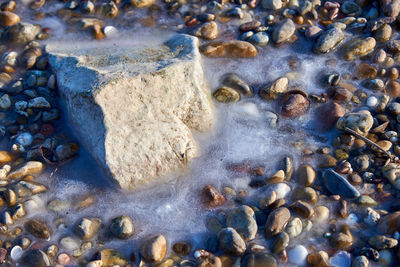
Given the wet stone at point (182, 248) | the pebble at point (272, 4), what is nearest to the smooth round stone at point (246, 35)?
the pebble at point (272, 4)

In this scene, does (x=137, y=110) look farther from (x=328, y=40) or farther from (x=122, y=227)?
(x=328, y=40)

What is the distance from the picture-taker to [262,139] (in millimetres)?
3283

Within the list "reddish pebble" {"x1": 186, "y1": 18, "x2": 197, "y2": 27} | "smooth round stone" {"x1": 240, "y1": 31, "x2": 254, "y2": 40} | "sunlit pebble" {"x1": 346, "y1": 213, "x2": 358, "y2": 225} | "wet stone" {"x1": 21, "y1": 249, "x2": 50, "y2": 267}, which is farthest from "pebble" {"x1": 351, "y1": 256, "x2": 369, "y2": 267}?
"reddish pebble" {"x1": 186, "y1": 18, "x2": 197, "y2": 27}

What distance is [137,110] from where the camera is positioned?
3.00m

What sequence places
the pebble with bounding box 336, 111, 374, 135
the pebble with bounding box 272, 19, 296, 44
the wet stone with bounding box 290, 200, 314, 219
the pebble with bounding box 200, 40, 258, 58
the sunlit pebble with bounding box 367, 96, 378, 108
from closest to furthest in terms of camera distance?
the wet stone with bounding box 290, 200, 314, 219 → the pebble with bounding box 336, 111, 374, 135 → the sunlit pebble with bounding box 367, 96, 378, 108 → the pebble with bounding box 200, 40, 258, 58 → the pebble with bounding box 272, 19, 296, 44

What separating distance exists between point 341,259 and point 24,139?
8.09ft

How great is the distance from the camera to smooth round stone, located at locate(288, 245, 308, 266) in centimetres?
262

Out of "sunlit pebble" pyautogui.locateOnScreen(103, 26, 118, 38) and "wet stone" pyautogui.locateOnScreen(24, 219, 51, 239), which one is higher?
"sunlit pebble" pyautogui.locateOnScreen(103, 26, 118, 38)

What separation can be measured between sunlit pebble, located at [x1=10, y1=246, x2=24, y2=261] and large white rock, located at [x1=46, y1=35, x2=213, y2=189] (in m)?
0.76

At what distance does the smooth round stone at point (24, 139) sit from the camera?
3.17 meters

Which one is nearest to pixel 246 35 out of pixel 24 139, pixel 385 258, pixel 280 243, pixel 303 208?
pixel 303 208

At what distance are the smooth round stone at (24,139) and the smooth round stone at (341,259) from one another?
2.38m

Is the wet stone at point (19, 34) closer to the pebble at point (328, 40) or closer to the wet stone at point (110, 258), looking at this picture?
the wet stone at point (110, 258)

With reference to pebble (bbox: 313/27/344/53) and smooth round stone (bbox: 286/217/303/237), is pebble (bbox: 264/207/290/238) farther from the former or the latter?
pebble (bbox: 313/27/344/53)
